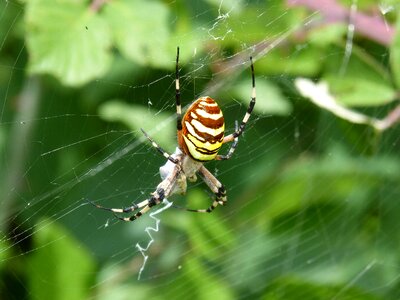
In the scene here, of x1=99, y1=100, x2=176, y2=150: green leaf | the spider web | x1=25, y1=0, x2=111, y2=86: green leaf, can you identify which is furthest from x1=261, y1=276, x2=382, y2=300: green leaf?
x1=25, y1=0, x2=111, y2=86: green leaf

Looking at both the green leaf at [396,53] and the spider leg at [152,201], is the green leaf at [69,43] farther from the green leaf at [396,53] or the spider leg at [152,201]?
the green leaf at [396,53]

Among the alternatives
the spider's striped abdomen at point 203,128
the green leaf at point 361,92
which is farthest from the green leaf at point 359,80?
the spider's striped abdomen at point 203,128

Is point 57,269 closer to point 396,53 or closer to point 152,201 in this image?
point 152,201

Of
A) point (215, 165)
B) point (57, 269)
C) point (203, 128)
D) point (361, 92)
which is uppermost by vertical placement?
point (203, 128)

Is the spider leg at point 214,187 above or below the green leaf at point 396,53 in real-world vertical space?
below

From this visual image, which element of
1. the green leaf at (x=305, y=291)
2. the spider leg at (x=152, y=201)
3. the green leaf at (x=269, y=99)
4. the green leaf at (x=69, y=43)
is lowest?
the green leaf at (x=305, y=291)

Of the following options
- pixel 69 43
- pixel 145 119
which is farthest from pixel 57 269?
pixel 69 43
